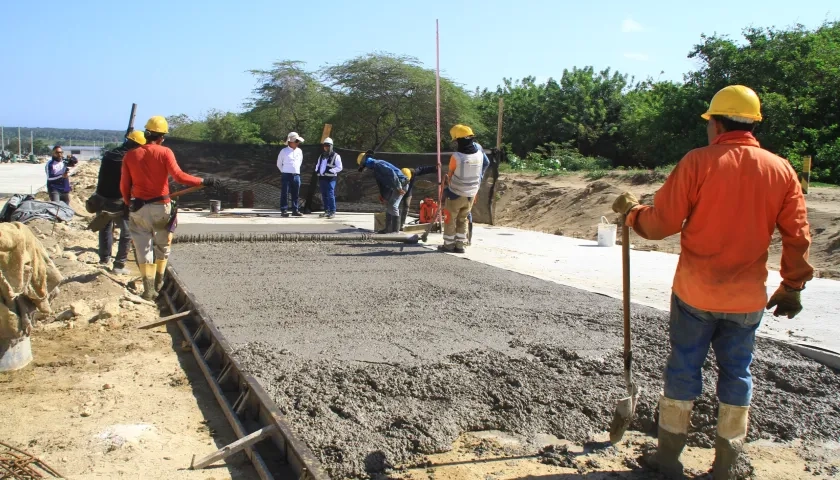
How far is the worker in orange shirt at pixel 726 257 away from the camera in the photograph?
9.88ft

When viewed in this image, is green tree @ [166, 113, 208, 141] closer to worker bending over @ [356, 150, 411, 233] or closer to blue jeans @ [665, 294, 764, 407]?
worker bending over @ [356, 150, 411, 233]

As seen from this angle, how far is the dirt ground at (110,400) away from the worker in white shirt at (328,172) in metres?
7.73

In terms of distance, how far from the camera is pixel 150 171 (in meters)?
6.77

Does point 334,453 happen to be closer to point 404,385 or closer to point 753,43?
point 404,385

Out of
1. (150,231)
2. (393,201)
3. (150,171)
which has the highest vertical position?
(150,171)

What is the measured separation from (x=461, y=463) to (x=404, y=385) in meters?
0.86

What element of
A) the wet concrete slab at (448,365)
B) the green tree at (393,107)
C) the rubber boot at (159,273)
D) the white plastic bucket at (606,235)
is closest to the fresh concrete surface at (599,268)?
the white plastic bucket at (606,235)

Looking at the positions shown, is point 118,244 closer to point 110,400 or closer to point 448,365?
point 110,400

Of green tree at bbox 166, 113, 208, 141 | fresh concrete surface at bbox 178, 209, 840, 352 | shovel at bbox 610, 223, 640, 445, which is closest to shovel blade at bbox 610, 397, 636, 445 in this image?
shovel at bbox 610, 223, 640, 445

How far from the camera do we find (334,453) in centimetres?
317

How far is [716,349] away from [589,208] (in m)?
10.6

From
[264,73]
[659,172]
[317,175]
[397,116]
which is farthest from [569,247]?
[264,73]

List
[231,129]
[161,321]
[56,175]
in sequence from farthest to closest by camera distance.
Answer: [231,129], [56,175], [161,321]

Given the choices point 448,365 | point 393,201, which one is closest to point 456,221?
point 393,201
